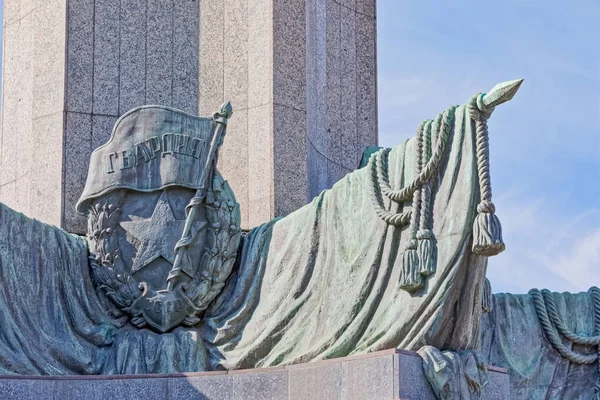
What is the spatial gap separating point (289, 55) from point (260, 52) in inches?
11.9

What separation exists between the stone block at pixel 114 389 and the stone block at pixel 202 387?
9 cm

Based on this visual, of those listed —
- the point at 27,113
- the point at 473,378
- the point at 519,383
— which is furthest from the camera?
the point at 27,113

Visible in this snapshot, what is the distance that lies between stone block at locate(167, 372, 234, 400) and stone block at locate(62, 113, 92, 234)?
2550mm

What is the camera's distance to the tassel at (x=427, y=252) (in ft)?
47.3

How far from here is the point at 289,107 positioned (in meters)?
17.2

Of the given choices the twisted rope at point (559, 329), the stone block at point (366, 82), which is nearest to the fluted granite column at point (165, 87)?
the stone block at point (366, 82)

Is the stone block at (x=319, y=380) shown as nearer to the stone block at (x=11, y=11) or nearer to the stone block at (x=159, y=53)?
the stone block at (x=159, y=53)

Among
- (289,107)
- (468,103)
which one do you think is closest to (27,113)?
(289,107)

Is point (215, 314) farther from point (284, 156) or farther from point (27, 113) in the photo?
point (27, 113)

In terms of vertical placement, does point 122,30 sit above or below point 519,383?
above

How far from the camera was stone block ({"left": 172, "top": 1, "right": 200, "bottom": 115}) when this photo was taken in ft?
57.8

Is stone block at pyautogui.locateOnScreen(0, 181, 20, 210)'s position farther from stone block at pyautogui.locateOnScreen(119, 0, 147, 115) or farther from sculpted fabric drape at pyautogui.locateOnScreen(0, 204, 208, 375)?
sculpted fabric drape at pyautogui.locateOnScreen(0, 204, 208, 375)

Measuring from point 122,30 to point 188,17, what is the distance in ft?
2.33

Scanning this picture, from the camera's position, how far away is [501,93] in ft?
47.1
